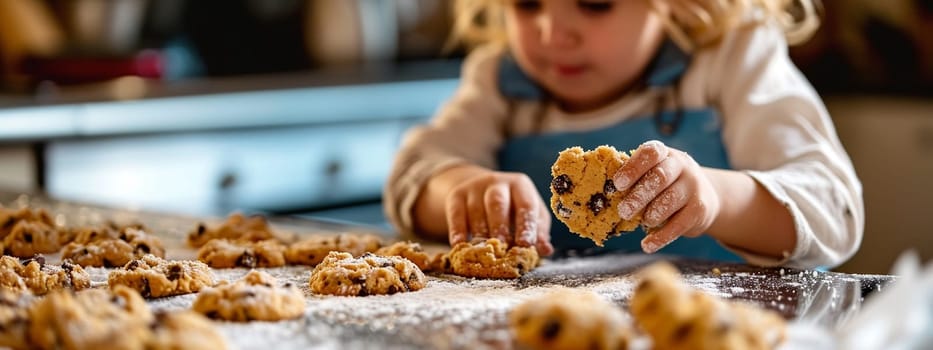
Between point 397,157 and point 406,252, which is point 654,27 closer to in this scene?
point 397,157

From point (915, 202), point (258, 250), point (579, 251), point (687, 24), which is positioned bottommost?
point (915, 202)

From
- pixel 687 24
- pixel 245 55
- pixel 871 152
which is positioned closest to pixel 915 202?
pixel 871 152

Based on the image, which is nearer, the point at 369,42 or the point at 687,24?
the point at 687,24

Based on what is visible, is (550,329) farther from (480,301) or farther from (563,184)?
(563,184)

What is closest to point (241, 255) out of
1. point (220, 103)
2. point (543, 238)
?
point (543, 238)

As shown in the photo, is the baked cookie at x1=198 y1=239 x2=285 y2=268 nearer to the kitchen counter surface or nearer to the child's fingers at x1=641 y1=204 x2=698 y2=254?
the kitchen counter surface

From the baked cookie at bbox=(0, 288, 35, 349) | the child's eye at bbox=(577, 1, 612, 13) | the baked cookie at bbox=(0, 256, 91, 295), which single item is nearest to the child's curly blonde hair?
the child's eye at bbox=(577, 1, 612, 13)

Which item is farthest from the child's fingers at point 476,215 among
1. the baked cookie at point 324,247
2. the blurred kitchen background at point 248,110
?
the blurred kitchen background at point 248,110

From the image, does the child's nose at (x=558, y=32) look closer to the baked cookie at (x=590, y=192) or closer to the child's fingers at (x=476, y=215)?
the child's fingers at (x=476, y=215)
